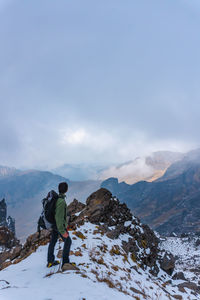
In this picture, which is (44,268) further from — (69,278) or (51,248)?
(69,278)

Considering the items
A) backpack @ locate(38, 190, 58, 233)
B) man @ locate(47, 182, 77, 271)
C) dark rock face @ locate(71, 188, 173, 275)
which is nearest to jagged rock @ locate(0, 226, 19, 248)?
dark rock face @ locate(71, 188, 173, 275)

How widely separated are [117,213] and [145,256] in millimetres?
4952

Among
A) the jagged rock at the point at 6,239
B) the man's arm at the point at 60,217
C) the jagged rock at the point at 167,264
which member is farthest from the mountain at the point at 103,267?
the jagged rock at the point at 6,239

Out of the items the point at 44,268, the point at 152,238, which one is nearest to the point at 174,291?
the point at 152,238

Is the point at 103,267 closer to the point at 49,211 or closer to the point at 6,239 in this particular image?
the point at 49,211

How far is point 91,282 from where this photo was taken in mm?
6797

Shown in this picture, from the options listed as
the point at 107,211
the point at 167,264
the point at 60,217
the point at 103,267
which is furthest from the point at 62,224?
the point at 167,264

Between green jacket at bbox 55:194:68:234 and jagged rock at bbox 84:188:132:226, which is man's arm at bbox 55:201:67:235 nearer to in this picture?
green jacket at bbox 55:194:68:234

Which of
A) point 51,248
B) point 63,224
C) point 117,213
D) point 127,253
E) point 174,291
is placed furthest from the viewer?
point 117,213

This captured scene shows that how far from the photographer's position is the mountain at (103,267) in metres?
6.14

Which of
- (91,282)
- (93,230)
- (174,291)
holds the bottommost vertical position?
(174,291)

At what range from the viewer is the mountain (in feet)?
20.2

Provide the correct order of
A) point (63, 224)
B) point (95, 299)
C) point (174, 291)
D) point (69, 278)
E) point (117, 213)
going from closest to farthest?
point (95, 299)
point (69, 278)
point (63, 224)
point (174, 291)
point (117, 213)

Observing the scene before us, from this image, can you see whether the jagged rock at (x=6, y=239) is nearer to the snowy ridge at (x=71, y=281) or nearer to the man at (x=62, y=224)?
the snowy ridge at (x=71, y=281)
